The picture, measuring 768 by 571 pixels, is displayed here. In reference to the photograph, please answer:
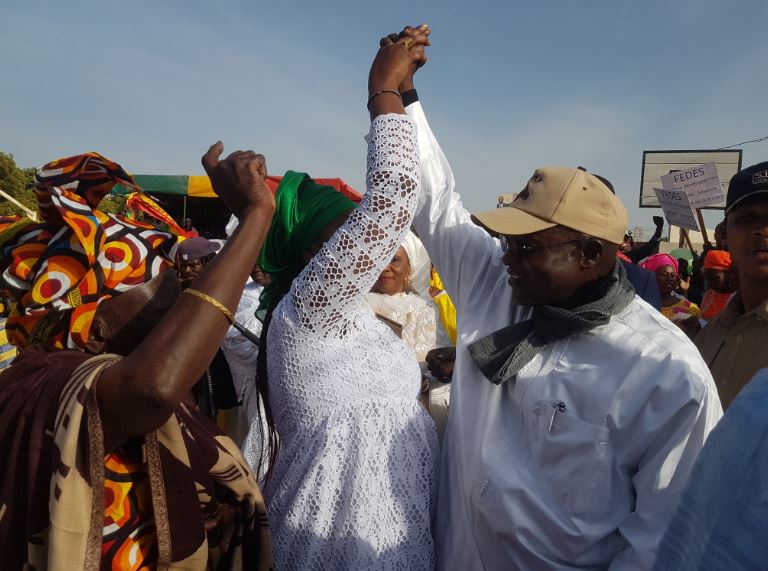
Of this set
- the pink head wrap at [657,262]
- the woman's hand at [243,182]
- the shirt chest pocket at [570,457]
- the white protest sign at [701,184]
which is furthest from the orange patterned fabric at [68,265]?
the white protest sign at [701,184]

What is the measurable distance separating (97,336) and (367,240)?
694 millimetres

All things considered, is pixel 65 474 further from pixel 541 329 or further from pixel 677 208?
pixel 677 208

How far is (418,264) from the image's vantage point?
13.2 ft

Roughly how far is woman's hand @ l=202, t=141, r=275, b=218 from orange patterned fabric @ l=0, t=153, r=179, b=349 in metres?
0.23

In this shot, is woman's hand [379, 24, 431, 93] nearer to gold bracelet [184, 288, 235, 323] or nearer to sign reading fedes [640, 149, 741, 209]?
gold bracelet [184, 288, 235, 323]

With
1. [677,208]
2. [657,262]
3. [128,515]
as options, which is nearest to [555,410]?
[128,515]

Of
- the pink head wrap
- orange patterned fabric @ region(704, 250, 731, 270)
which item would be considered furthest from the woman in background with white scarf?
the pink head wrap

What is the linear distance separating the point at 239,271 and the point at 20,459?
571 millimetres

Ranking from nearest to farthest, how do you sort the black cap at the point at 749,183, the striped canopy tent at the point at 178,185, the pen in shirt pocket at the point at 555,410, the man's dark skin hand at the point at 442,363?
the pen in shirt pocket at the point at 555,410 < the black cap at the point at 749,183 < the man's dark skin hand at the point at 442,363 < the striped canopy tent at the point at 178,185

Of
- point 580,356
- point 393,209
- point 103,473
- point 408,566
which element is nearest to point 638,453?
point 580,356

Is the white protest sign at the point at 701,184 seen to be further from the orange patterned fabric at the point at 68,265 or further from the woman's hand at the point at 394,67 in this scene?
the orange patterned fabric at the point at 68,265

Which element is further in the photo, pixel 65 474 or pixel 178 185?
pixel 178 185

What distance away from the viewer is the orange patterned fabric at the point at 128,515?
115cm

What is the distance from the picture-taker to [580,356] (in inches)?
61.4
